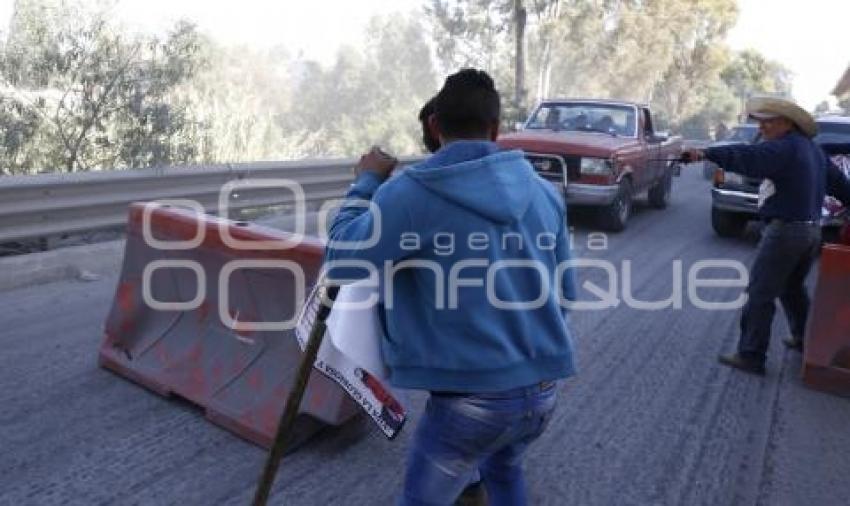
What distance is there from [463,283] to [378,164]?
50cm

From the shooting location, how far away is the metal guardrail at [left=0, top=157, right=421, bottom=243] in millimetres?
6180

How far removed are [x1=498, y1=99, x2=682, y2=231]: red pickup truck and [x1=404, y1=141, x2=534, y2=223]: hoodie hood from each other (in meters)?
7.86

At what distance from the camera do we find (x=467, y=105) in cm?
222

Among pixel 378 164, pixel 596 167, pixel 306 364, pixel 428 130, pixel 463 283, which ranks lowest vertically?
pixel 596 167

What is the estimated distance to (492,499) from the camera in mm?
2619

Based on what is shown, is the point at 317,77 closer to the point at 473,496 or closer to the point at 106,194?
the point at 106,194

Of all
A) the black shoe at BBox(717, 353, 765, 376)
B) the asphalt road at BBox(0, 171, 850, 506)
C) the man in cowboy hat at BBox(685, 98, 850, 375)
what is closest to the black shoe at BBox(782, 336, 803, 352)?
the asphalt road at BBox(0, 171, 850, 506)

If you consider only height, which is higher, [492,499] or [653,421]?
[492,499]

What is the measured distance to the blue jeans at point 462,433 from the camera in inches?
88.3

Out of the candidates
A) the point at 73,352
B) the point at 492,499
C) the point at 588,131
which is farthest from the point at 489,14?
the point at 492,499

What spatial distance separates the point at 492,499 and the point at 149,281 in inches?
105

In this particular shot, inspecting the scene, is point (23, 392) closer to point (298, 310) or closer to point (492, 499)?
point (298, 310)

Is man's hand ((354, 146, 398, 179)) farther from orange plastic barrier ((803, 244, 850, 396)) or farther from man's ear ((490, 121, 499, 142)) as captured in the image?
orange plastic barrier ((803, 244, 850, 396))

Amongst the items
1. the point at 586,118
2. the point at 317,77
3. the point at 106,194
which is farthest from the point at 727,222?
the point at 317,77
